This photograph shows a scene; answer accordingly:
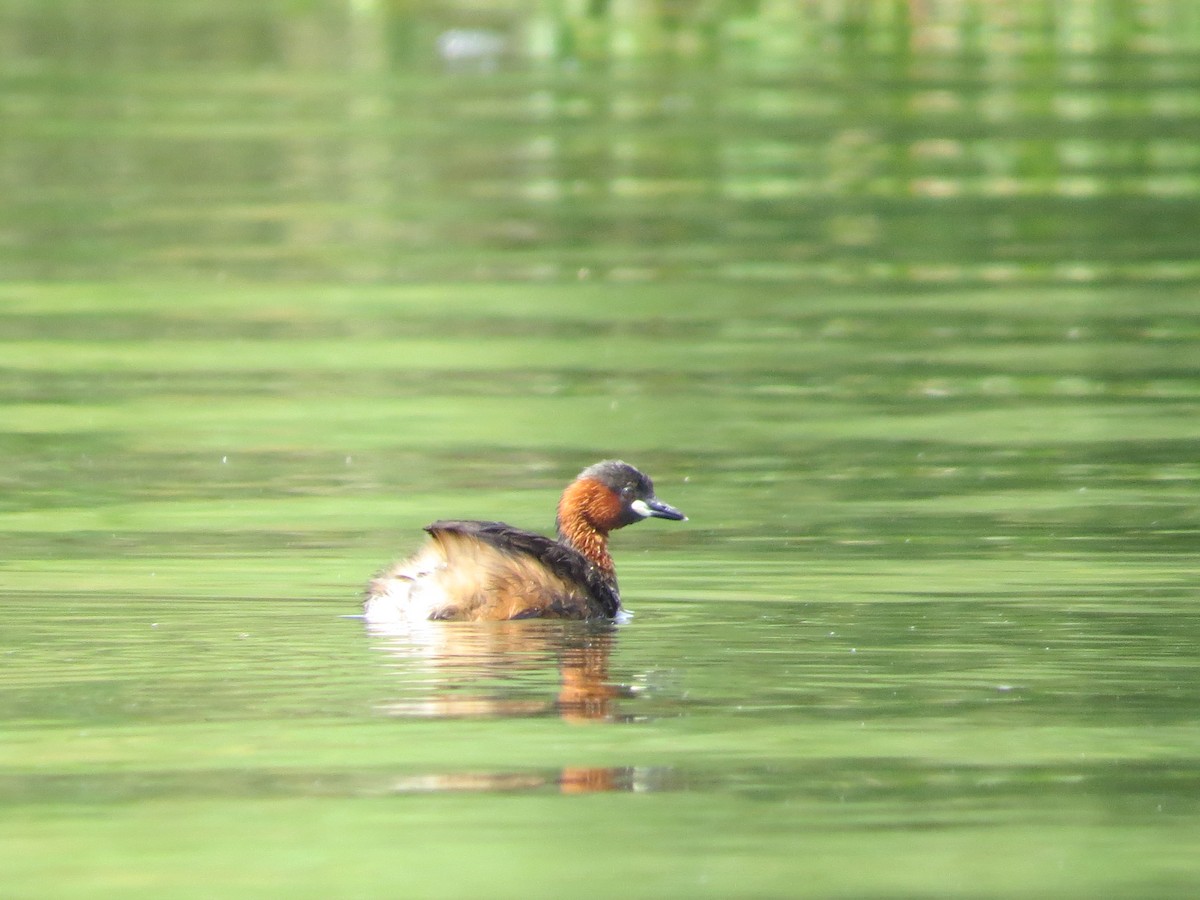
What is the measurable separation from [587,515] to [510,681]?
1794 mm

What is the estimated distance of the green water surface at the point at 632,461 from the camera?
6586 millimetres

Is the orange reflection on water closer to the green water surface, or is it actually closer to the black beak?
the green water surface

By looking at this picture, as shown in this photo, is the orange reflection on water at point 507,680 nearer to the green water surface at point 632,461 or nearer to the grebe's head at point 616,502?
the green water surface at point 632,461

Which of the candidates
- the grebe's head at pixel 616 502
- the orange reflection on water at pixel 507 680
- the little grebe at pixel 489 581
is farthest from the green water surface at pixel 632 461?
the grebe's head at pixel 616 502

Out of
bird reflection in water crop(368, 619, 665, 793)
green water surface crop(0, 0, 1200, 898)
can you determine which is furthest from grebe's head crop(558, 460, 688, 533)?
bird reflection in water crop(368, 619, 665, 793)

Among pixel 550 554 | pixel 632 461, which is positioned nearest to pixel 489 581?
pixel 550 554

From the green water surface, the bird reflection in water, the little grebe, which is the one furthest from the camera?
the little grebe

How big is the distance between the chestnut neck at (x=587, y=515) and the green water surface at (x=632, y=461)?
25 centimetres

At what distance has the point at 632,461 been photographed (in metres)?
12.3

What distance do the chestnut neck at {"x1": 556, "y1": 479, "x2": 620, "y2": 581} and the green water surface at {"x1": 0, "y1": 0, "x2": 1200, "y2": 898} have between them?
252 mm

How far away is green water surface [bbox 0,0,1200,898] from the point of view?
6.59m

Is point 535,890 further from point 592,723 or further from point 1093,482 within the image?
point 1093,482

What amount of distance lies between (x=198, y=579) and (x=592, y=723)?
2409mm

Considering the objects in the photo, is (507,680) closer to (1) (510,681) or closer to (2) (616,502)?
(1) (510,681)
